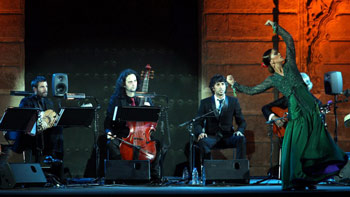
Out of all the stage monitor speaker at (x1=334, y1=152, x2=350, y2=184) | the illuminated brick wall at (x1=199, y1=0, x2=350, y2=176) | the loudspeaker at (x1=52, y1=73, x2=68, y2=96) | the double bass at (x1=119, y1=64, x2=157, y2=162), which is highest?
the illuminated brick wall at (x1=199, y1=0, x2=350, y2=176)

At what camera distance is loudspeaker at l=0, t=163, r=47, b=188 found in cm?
689

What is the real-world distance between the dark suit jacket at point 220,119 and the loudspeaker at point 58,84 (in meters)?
2.02

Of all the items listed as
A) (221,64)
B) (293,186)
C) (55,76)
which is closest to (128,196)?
(293,186)

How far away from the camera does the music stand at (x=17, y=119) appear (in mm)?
6973

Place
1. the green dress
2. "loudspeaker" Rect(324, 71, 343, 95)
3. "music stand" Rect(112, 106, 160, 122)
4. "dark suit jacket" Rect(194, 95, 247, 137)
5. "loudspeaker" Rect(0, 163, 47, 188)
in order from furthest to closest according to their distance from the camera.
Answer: "dark suit jacket" Rect(194, 95, 247, 137) → "loudspeaker" Rect(324, 71, 343, 95) → "music stand" Rect(112, 106, 160, 122) → "loudspeaker" Rect(0, 163, 47, 188) → the green dress

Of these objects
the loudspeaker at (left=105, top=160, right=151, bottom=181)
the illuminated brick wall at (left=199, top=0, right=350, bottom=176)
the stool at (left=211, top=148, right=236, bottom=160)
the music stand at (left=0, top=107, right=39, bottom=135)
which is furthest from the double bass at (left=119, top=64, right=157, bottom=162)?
the illuminated brick wall at (left=199, top=0, right=350, bottom=176)

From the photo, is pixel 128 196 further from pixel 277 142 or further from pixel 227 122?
pixel 277 142

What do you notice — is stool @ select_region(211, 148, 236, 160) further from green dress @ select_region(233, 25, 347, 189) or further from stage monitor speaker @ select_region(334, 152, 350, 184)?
green dress @ select_region(233, 25, 347, 189)

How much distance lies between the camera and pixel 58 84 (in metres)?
7.86

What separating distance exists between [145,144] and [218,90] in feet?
5.00

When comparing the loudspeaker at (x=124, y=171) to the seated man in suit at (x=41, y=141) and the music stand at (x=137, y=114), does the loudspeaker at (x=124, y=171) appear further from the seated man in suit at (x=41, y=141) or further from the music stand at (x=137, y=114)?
the seated man in suit at (x=41, y=141)

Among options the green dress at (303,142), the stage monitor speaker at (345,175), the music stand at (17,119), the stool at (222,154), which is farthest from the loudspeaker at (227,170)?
the music stand at (17,119)

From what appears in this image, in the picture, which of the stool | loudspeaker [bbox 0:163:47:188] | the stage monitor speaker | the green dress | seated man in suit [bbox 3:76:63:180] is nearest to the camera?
the green dress

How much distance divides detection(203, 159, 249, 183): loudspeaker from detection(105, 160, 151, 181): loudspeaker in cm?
83
